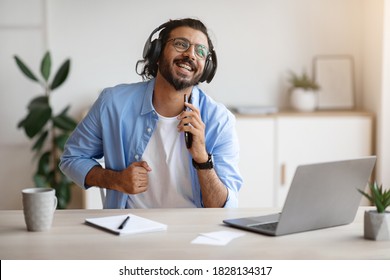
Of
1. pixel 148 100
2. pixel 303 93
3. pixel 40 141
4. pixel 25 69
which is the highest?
pixel 25 69

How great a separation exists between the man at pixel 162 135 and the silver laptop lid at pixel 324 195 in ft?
1.76

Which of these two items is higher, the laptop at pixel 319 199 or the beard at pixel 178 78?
the beard at pixel 178 78

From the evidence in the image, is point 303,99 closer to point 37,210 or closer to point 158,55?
point 158,55

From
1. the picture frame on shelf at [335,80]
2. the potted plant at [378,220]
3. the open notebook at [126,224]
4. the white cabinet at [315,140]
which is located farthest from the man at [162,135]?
the picture frame on shelf at [335,80]

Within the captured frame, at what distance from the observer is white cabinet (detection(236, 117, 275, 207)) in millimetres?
4430

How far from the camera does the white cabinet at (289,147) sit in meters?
4.46

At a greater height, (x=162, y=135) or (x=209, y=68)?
(x=209, y=68)

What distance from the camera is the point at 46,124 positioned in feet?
14.9

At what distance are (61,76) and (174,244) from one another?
2.88m

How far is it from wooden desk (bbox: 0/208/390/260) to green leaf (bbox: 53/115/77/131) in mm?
2381

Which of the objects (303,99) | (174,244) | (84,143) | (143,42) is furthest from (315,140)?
(174,244)

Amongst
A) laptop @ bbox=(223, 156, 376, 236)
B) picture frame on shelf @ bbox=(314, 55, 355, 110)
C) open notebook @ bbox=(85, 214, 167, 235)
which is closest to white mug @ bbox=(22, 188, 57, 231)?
open notebook @ bbox=(85, 214, 167, 235)

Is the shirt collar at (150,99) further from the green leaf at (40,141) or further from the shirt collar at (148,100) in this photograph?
the green leaf at (40,141)
